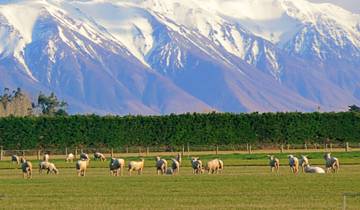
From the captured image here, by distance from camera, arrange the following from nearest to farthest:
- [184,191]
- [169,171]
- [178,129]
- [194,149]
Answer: [184,191] < [169,171] < [194,149] < [178,129]

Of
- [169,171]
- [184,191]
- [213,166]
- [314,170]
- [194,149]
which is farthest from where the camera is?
[194,149]

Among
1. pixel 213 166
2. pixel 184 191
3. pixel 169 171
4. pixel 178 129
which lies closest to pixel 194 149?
pixel 178 129

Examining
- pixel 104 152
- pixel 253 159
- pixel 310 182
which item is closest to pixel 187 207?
pixel 310 182

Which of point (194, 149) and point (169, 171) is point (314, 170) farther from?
point (194, 149)

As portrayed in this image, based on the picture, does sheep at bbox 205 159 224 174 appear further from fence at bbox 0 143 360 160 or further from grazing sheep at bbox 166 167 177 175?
fence at bbox 0 143 360 160

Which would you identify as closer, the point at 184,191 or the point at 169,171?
the point at 184,191

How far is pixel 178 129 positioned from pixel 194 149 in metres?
3.33

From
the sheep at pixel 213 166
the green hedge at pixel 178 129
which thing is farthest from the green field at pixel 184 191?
the green hedge at pixel 178 129

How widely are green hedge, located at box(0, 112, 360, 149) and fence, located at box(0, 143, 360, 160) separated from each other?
55.3 inches

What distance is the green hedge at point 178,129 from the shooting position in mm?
107500

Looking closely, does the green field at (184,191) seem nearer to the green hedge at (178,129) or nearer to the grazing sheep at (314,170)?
the grazing sheep at (314,170)

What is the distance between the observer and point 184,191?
4628cm

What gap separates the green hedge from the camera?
108m

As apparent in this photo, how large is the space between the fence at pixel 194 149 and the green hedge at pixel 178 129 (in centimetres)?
141
